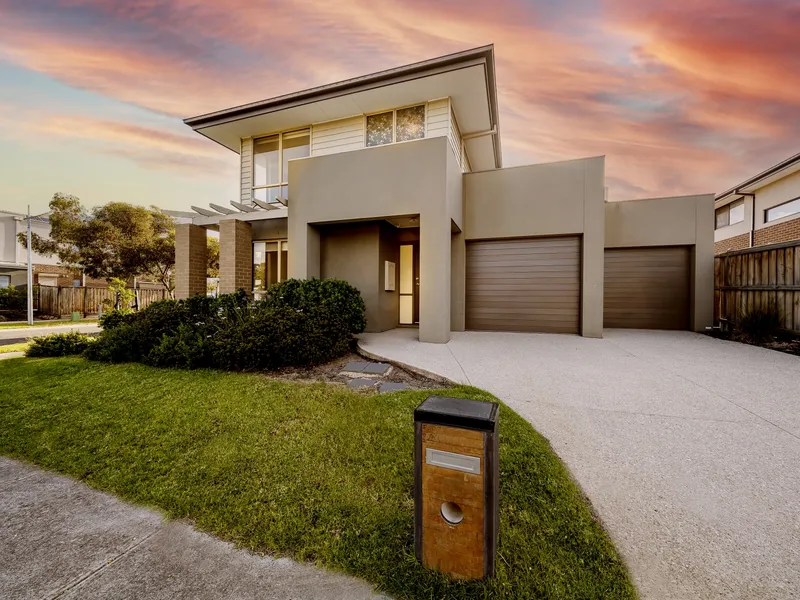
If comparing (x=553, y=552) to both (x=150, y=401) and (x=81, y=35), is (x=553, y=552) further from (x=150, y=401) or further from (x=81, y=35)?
(x=81, y=35)

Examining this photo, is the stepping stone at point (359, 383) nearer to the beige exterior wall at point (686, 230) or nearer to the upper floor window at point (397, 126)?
the upper floor window at point (397, 126)

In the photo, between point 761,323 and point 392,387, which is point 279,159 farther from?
point 761,323

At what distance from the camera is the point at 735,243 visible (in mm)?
14438

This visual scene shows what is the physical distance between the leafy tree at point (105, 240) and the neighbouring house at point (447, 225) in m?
9.42

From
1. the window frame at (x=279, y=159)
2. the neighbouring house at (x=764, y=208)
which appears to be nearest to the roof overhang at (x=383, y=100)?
the window frame at (x=279, y=159)

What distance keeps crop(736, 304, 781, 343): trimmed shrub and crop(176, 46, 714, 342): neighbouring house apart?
1.55 metres

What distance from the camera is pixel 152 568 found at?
5.20 feet

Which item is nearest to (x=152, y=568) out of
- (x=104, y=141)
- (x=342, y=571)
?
(x=342, y=571)

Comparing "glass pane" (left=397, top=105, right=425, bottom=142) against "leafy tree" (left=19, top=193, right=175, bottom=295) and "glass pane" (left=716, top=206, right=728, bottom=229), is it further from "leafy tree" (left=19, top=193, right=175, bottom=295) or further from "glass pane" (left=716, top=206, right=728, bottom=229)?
"glass pane" (left=716, top=206, right=728, bottom=229)

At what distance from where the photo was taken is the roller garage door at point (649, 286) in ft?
29.9

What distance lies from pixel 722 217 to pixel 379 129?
1768 centimetres

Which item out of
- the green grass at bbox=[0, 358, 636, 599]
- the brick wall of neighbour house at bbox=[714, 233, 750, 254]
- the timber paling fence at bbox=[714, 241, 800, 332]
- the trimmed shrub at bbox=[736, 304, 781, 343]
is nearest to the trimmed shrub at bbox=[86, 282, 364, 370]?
the green grass at bbox=[0, 358, 636, 599]

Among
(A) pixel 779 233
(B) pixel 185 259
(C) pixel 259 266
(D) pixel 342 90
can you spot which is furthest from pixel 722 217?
(B) pixel 185 259

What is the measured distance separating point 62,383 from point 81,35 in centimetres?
682
